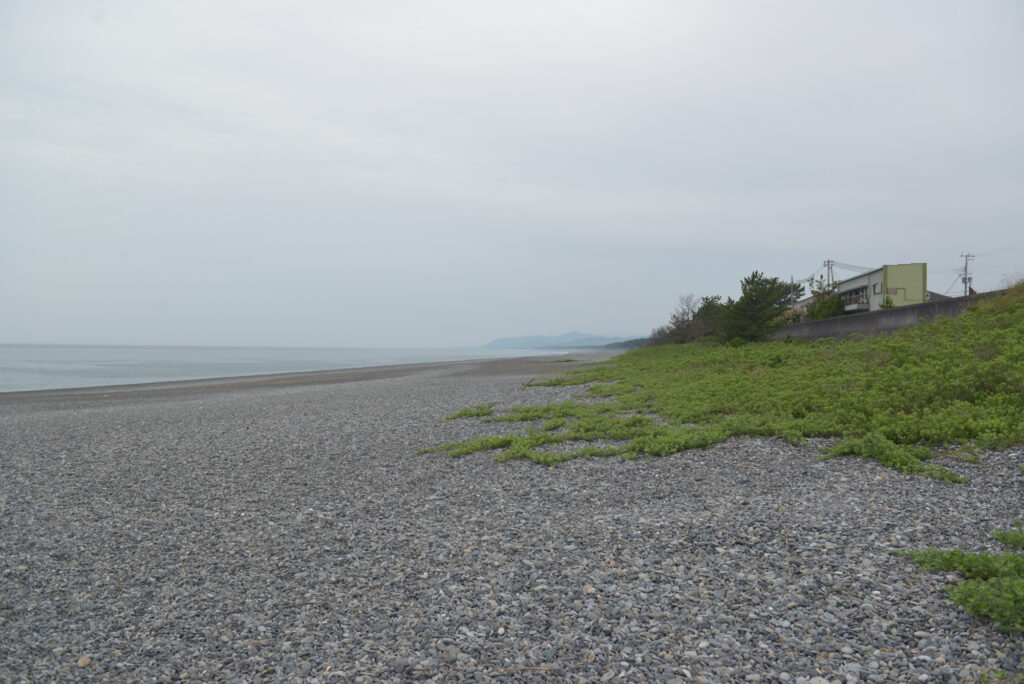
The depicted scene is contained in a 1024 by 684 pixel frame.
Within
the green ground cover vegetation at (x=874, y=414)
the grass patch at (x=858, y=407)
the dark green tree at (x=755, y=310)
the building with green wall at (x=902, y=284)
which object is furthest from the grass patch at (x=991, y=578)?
the building with green wall at (x=902, y=284)

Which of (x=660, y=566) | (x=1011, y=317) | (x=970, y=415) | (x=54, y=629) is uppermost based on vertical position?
(x=1011, y=317)

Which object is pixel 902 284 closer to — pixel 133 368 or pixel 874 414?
pixel 874 414

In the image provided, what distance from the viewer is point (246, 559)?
729 centimetres

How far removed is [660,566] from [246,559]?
5.26m

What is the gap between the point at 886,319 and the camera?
26.1 m

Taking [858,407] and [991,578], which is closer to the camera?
[991,578]

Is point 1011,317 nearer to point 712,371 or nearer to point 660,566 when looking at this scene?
point 712,371

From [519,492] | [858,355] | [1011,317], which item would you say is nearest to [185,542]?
[519,492]

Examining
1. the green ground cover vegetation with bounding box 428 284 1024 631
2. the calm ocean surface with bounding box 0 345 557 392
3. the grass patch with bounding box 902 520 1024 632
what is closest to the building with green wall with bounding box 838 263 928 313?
the green ground cover vegetation with bounding box 428 284 1024 631

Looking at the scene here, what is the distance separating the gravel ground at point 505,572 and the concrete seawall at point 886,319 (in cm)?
1646

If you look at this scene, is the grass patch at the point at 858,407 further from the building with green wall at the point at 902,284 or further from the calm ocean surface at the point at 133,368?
the calm ocean surface at the point at 133,368

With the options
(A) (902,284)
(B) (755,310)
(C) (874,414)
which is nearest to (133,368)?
(B) (755,310)

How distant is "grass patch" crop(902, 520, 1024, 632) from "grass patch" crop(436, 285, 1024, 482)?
267cm

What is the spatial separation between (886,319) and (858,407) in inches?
733
